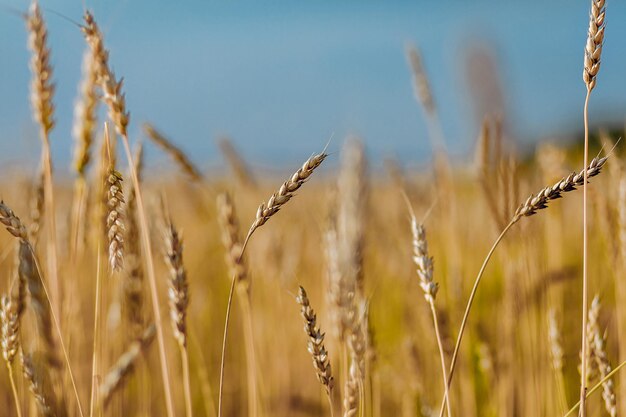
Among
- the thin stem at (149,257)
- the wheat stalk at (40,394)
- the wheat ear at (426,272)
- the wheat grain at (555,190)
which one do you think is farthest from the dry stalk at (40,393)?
the wheat grain at (555,190)

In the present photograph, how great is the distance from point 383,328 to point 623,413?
1.09m

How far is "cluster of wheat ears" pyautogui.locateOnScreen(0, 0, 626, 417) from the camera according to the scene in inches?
26.4

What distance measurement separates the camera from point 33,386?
71 cm

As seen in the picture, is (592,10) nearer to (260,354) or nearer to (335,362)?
(335,362)

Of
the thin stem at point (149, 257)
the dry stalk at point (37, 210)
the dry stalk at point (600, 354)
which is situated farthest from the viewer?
the dry stalk at point (37, 210)

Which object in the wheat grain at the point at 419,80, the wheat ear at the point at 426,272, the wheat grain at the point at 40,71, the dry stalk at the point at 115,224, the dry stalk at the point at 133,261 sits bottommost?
the wheat ear at the point at 426,272

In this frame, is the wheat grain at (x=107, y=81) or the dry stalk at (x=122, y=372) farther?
the dry stalk at (x=122, y=372)

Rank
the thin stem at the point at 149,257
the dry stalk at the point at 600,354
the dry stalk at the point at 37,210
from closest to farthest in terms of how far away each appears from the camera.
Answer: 1. the thin stem at the point at 149,257
2. the dry stalk at the point at 600,354
3. the dry stalk at the point at 37,210

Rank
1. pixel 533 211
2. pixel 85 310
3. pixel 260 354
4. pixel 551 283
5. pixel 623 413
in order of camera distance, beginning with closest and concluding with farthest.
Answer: pixel 533 211, pixel 623 413, pixel 551 283, pixel 260 354, pixel 85 310

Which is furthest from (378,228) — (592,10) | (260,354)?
(592,10)

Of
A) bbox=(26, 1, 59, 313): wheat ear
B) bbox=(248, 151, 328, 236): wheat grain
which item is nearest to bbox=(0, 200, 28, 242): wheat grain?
bbox=(26, 1, 59, 313): wheat ear

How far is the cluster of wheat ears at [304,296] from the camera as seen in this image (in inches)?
26.4

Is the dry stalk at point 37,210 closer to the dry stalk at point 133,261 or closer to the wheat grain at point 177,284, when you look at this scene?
the dry stalk at point 133,261

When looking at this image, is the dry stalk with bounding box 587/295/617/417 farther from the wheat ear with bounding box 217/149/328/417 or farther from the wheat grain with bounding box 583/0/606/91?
the wheat ear with bounding box 217/149/328/417
